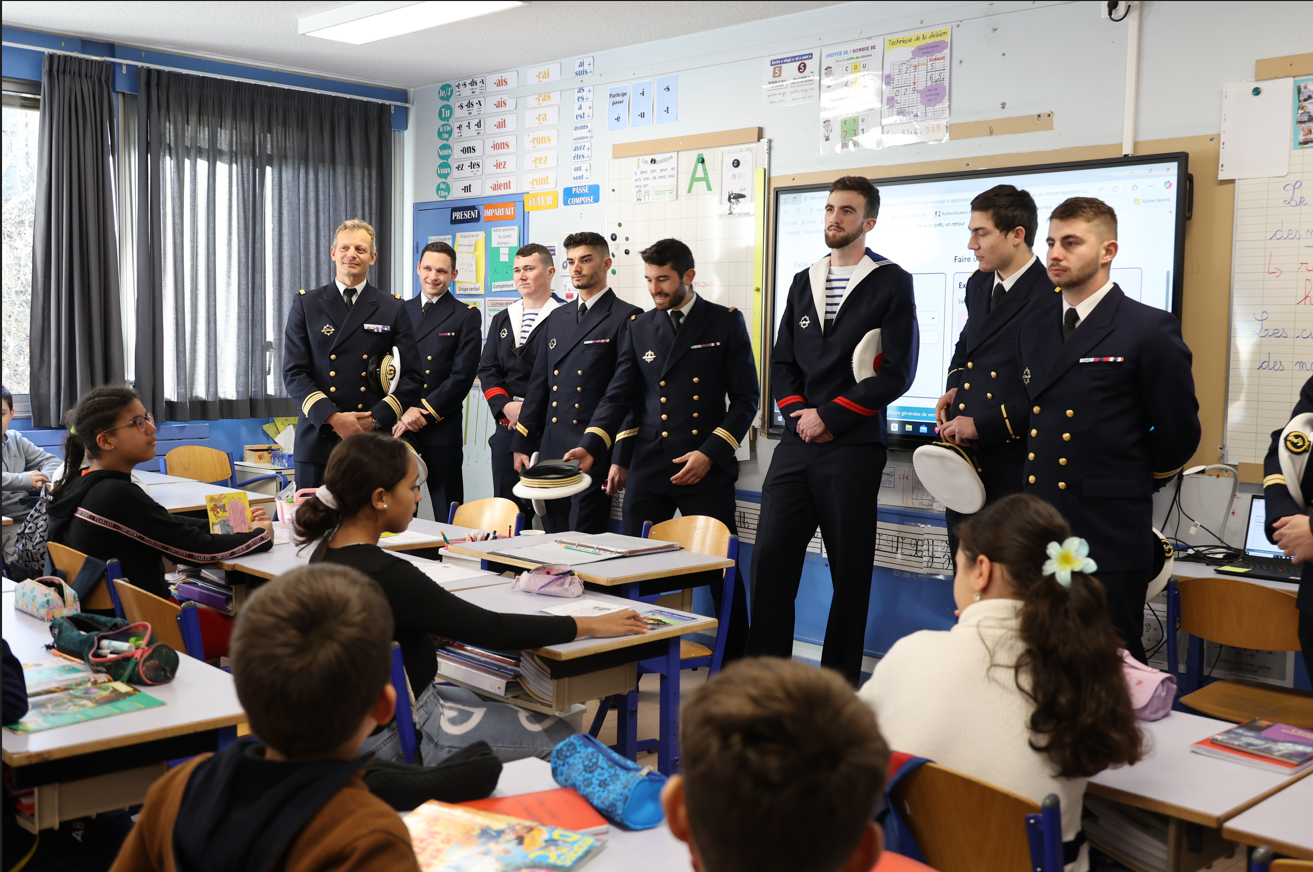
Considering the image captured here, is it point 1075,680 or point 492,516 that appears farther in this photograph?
point 492,516

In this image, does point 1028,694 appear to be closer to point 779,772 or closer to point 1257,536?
point 779,772

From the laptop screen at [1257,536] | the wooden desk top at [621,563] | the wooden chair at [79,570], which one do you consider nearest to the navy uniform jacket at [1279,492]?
the laptop screen at [1257,536]

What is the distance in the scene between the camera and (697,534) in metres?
3.91

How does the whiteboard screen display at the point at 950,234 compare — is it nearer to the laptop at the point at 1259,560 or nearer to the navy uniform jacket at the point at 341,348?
the laptop at the point at 1259,560

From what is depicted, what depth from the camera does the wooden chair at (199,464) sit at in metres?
5.84

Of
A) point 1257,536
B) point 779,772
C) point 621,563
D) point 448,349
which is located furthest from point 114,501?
point 1257,536

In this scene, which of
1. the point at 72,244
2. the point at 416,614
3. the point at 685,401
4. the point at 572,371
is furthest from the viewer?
the point at 72,244

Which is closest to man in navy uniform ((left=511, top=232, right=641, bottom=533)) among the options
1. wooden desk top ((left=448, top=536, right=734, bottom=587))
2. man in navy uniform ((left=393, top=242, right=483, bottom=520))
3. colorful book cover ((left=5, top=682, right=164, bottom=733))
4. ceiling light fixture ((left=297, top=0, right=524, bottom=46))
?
man in navy uniform ((left=393, top=242, right=483, bottom=520))

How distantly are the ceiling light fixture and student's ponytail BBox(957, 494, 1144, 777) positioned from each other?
3707mm

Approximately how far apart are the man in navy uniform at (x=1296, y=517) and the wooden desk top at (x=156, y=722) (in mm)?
2367

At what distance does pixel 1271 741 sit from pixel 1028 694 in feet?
2.07

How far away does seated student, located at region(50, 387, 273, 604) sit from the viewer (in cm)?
301

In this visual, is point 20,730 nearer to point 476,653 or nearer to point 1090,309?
point 476,653

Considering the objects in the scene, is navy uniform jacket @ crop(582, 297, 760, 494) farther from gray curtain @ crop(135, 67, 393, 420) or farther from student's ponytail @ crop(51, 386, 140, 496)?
gray curtain @ crop(135, 67, 393, 420)
